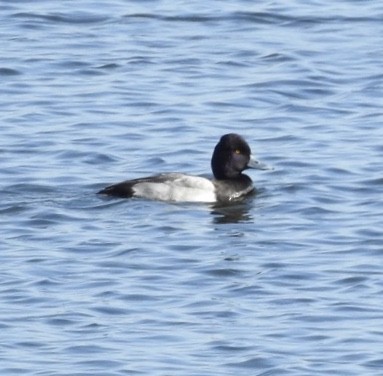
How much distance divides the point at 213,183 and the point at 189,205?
51 cm

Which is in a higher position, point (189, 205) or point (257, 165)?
point (257, 165)

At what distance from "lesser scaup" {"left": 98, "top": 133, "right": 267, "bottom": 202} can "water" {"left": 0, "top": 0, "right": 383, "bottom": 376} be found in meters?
0.18

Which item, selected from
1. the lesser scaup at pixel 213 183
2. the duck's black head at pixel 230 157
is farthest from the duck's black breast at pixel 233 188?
the duck's black head at pixel 230 157

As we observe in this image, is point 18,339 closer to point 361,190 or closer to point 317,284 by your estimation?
point 317,284

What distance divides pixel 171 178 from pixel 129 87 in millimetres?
4197

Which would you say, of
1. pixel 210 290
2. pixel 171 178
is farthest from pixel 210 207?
pixel 210 290

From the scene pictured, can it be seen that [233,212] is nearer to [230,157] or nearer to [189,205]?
[189,205]

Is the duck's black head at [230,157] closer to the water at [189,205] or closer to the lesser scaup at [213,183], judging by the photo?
the lesser scaup at [213,183]

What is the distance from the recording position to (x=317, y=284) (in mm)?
14156

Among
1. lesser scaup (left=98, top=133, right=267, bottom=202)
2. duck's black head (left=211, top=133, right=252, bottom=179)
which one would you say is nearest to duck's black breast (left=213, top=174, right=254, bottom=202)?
lesser scaup (left=98, top=133, right=267, bottom=202)

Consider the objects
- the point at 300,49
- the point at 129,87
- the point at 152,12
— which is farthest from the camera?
the point at 152,12

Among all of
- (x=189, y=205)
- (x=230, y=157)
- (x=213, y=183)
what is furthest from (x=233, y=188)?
(x=189, y=205)

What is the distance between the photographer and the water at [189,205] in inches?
501

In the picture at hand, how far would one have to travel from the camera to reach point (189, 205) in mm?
17719
